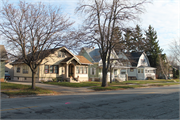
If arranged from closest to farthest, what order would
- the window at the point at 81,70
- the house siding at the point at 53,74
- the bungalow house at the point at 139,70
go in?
1. the house siding at the point at 53,74
2. the window at the point at 81,70
3. the bungalow house at the point at 139,70

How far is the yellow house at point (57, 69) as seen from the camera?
27156 millimetres

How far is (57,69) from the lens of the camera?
28859 millimetres

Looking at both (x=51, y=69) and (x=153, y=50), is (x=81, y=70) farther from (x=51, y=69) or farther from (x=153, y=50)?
(x=153, y=50)

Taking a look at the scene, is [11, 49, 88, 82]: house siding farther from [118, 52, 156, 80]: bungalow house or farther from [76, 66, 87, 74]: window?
[118, 52, 156, 80]: bungalow house

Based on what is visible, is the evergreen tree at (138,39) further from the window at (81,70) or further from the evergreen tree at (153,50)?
the evergreen tree at (153,50)

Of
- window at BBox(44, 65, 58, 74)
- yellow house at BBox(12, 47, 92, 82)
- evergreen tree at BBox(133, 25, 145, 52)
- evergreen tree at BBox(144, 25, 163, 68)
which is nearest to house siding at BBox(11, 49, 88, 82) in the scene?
yellow house at BBox(12, 47, 92, 82)

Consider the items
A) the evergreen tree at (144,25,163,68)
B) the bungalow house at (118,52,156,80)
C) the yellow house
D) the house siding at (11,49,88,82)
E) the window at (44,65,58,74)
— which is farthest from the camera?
the evergreen tree at (144,25,163,68)

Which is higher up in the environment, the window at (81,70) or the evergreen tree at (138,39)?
the evergreen tree at (138,39)

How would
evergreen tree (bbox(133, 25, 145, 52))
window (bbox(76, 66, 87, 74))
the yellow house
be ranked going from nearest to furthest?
1. evergreen tree (bbox(133, 25, 145, 52))
2. the yellow house
3. window (bbox(76, 66, 87, 74))

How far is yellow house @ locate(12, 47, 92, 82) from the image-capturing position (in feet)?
89.1

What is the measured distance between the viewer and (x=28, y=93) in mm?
14086

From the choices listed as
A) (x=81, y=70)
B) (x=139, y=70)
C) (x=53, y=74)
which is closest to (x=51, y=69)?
(x=53, y=74)

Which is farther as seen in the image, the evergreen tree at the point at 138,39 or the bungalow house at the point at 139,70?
the bungalow house at the point at 139,70

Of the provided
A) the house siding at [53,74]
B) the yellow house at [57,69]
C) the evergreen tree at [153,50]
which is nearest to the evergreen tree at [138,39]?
the yellow house at [57,69]
